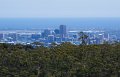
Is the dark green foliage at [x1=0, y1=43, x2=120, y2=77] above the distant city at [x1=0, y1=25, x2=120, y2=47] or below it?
above

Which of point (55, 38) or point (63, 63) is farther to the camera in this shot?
point (55, 38)

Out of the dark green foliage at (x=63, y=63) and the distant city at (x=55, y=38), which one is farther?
the distant city at (x=55, y=38)

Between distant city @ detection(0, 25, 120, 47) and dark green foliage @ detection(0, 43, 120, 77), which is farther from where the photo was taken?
distant city @ detection(0, 25, 120, 47)

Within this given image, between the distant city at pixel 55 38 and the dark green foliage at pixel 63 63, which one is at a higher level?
the dark green foliage at pixel 63 63

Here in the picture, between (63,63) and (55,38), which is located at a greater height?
(63,63)

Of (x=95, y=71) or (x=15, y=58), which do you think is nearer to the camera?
(x=95, y=71)

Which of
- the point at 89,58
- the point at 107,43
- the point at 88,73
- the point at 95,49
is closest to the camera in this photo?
the point at 88,73

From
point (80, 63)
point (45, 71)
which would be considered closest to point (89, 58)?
point (80, 63)

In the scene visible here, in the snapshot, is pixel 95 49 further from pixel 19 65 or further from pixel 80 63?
pixel 19 65
